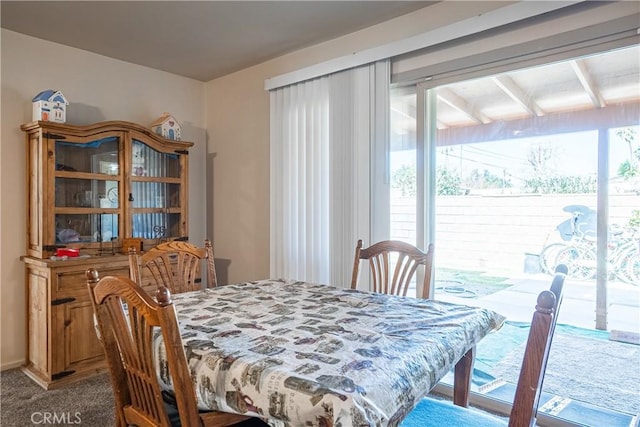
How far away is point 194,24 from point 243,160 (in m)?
1.25

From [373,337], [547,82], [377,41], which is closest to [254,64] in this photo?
[377,41]

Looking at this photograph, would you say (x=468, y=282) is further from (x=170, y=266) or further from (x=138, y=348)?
(x=138, y=348)

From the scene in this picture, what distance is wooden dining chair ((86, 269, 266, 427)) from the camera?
950 mm

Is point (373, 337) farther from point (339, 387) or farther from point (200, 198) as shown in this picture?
point (200, 198)

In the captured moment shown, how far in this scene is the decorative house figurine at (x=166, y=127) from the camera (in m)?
3.31

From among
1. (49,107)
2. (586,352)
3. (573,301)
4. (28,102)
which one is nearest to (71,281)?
(49,107)

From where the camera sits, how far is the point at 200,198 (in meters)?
3.94

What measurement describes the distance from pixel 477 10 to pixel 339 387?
220cm

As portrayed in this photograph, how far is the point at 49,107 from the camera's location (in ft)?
8.77

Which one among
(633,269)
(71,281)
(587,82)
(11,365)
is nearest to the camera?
(633,269)

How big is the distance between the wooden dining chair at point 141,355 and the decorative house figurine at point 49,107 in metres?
2.02

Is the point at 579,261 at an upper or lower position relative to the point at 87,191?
lower

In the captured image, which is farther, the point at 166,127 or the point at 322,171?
the point at 166,127

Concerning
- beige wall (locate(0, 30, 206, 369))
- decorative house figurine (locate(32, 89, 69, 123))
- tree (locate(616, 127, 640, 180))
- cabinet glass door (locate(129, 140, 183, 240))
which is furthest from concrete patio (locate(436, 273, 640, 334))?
beige wall (locate(0, 30, 206, 369))
